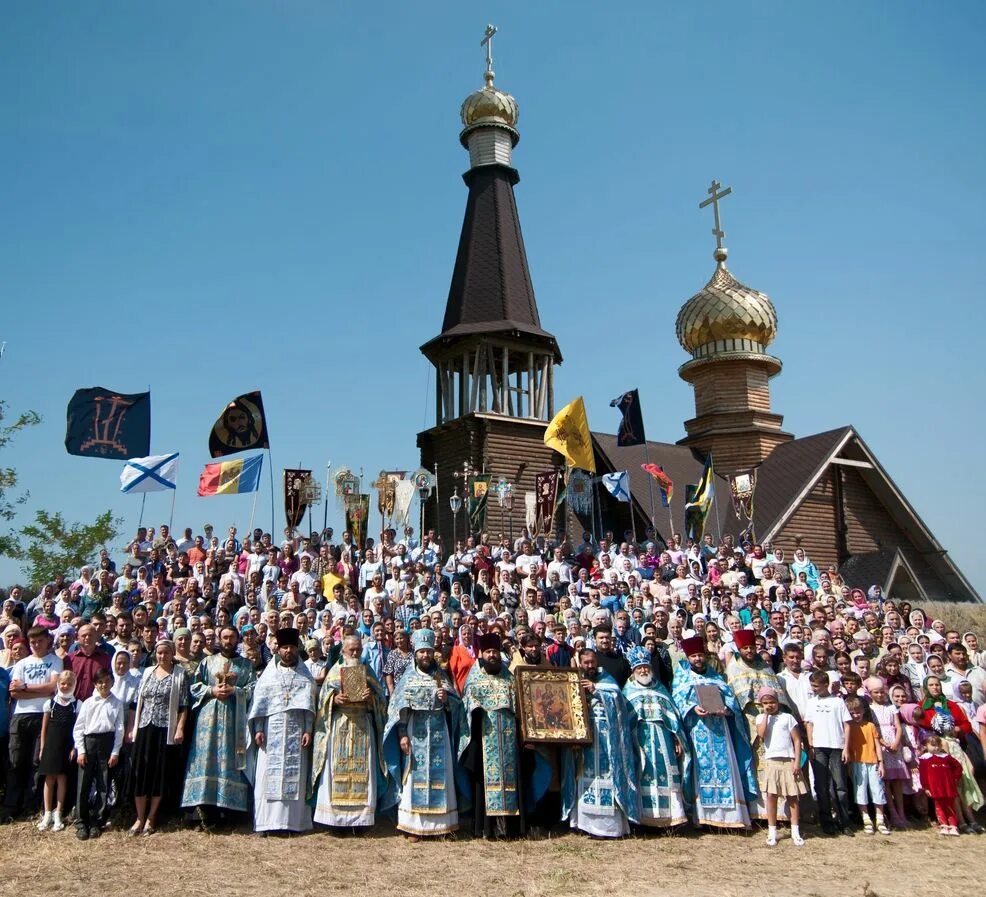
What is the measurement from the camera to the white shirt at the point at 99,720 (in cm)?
864

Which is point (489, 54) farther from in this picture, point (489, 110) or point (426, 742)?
point (426, 742)

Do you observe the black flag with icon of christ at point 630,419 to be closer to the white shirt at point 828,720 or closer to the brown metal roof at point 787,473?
the brown metal roof at point 787,473

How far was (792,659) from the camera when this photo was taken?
31.9 ft

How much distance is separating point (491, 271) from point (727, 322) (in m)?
9.38

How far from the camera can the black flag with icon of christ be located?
77.2 feet

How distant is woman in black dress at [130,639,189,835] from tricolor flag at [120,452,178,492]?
38.1 ft

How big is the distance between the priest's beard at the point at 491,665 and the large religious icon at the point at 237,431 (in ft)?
41.6

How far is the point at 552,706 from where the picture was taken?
863cm

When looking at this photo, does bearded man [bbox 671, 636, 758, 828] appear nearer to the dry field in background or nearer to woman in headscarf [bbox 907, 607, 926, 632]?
woman in headscarf [bbox 907, 607, 926, 632]

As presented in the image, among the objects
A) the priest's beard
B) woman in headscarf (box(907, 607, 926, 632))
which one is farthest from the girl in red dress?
woman in headscarf (box(907, 607, 926, 632))

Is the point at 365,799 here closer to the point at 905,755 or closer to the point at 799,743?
the point at 799,743

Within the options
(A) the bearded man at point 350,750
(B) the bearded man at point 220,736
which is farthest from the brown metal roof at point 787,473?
(B) the bearded man at point 220,736

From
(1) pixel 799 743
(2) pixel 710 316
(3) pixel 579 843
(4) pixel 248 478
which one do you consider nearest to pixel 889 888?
(1) pixel 799 743

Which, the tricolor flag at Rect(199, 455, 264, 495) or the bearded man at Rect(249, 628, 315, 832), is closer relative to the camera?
the bearded man at Rect(249, 628, 315, 832)
